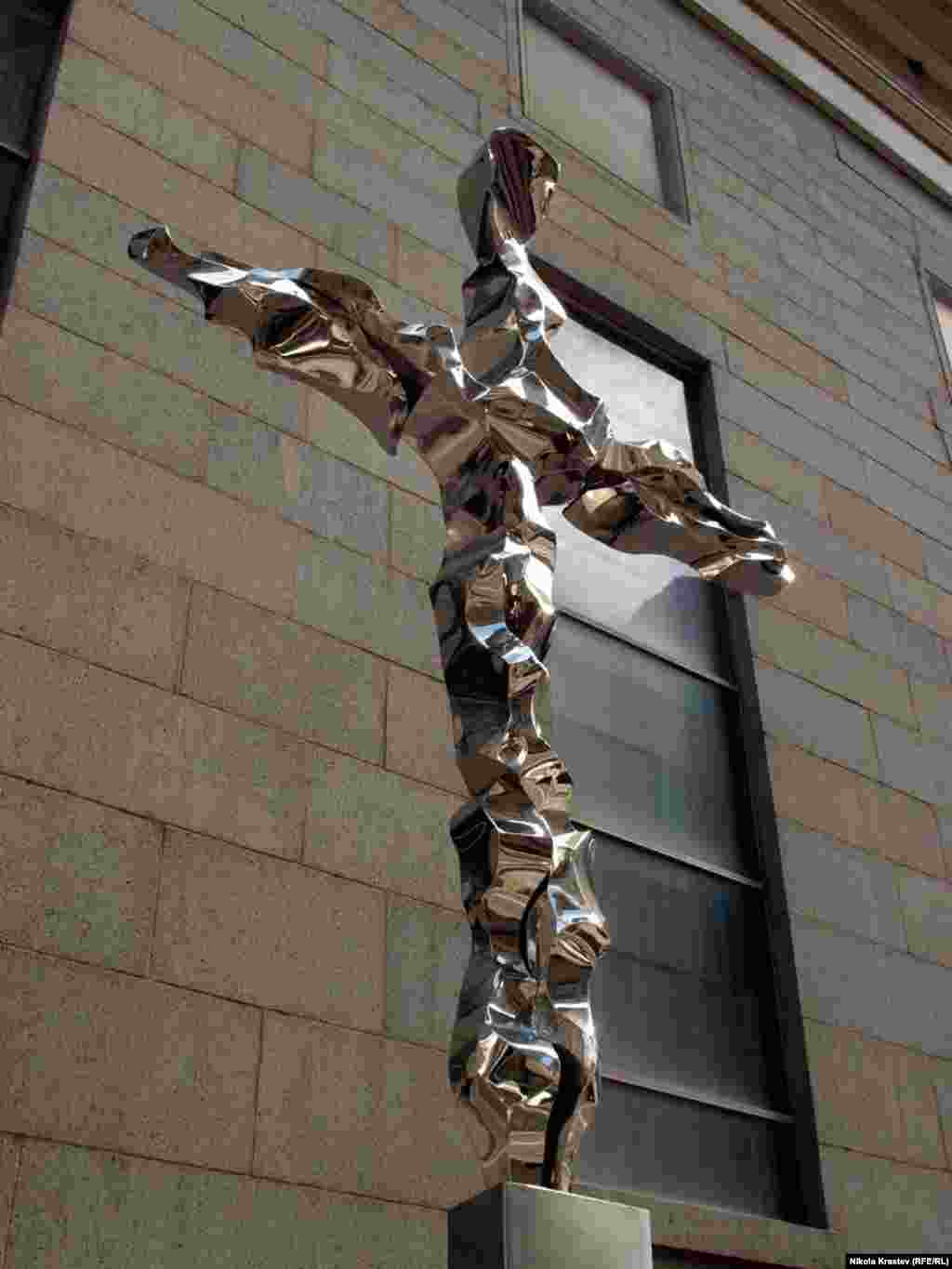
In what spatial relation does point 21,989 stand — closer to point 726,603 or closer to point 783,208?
point 726,603

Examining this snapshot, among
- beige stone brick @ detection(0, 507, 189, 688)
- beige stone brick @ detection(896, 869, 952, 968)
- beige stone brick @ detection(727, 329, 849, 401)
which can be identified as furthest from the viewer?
beige stone brick @ detection(727, 329, 849, 401)

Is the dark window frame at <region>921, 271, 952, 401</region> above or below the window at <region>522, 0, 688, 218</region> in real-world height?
below

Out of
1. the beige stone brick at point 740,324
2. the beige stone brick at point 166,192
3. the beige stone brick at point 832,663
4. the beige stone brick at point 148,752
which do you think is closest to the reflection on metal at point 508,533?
the beige stone brick at point 148,752

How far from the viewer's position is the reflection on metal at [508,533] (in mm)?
2797

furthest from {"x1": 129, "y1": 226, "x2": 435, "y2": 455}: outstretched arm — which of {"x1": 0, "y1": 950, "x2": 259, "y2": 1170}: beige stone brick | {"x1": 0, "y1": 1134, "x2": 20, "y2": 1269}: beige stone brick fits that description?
{"x1": 0, "y1": 1134, "x2": 20, "y2": 1269}: beige stone brick

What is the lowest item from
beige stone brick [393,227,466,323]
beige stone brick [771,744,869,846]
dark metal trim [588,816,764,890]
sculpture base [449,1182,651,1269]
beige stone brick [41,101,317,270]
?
dark metal trim [588,816,764,890]

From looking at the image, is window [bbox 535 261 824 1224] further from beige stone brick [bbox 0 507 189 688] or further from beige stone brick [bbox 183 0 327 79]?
beige stone brick [bbox 0 507 189 688]

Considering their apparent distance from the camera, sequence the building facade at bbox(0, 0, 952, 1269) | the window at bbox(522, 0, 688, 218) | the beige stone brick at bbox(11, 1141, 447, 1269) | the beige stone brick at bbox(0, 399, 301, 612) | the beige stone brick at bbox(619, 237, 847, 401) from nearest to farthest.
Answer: the beige stone brick at bbox(11, 1141, 447, 1269) → the building facade at bbox(0, 0, 952, 1269) → the beige stone brick at bbox(0, 399, 301, 612) → the beige stone brick at bbox(619, 237, 847, 401) → the window at bbox(522, 0, 688, 218)

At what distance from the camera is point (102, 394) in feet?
18.1

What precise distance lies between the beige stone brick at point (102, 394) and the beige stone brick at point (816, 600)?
11.9ft

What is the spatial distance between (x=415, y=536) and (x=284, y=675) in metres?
1.07

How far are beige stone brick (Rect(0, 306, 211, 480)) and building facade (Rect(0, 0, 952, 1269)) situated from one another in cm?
2

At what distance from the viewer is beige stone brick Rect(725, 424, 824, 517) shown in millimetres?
8492

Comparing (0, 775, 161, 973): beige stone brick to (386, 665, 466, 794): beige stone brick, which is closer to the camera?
(0, 775, 161, 973): beige stone brick
